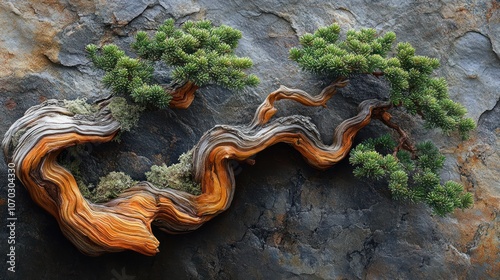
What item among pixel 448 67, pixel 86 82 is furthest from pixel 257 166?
pixel 448 67

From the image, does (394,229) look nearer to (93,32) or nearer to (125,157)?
(125,157)

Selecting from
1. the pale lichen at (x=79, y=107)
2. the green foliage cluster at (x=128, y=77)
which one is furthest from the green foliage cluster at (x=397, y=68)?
the pale lichen at (x=79, y=107)

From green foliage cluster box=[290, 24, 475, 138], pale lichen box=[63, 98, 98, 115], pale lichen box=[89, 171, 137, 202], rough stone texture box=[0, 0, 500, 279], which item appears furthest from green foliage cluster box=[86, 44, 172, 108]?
green foliage cluster box=[290, 24, 475, 138]

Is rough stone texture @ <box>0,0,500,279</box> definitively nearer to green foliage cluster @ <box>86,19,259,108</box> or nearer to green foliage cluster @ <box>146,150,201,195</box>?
green foliage cluster @ <box>146,150,201,195</box>

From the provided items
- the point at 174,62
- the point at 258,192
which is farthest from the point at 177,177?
the point at 174,62

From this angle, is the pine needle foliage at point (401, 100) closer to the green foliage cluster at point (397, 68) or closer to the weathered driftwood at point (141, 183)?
the green foliage cluster at point (397, 68)

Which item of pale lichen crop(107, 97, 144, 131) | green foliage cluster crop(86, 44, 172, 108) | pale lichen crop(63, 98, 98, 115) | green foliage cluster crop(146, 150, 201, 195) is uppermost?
green foliage cluster crop(86, 44, 172, 108)

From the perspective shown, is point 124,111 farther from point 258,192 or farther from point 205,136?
point 258,192
